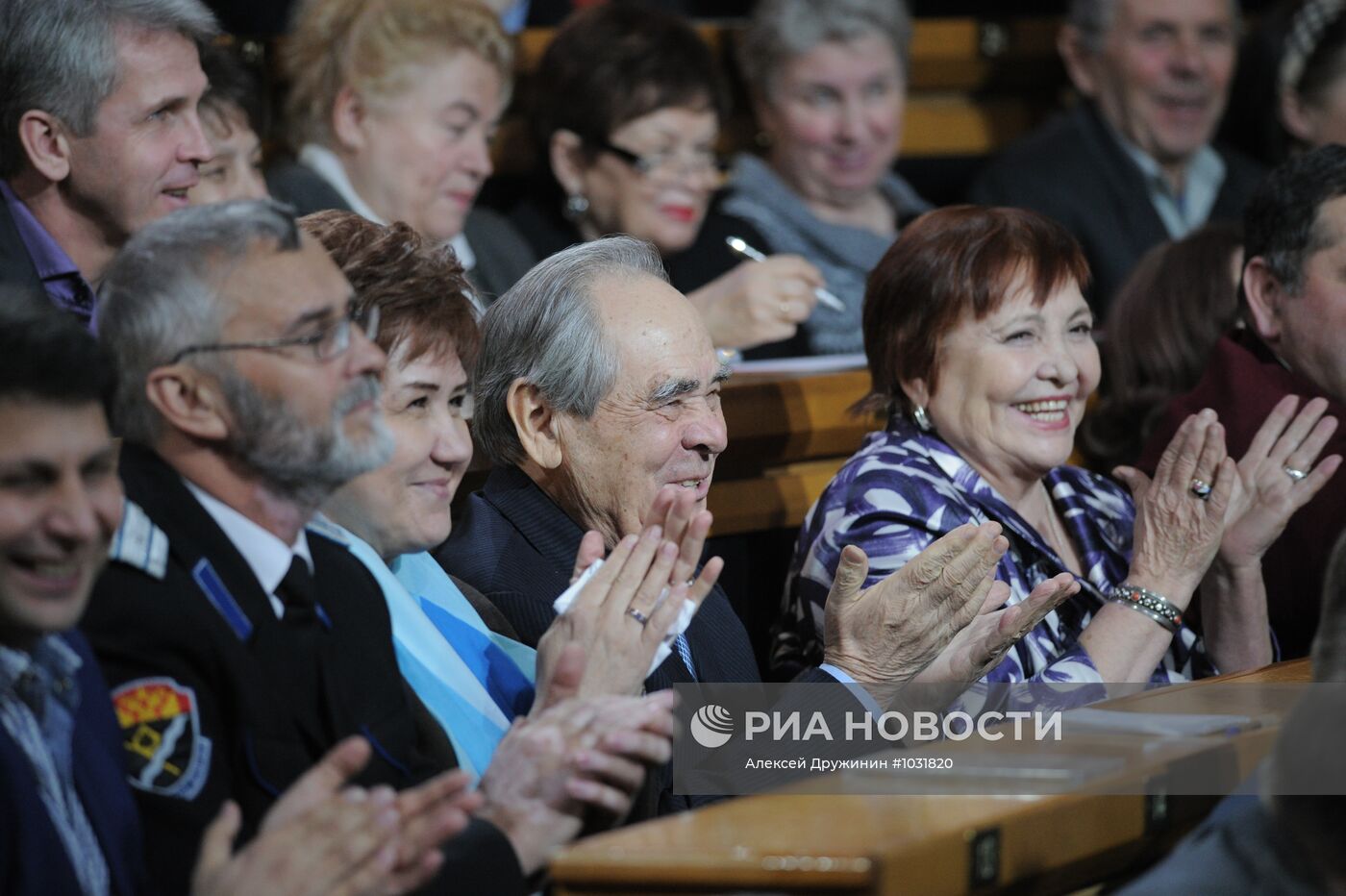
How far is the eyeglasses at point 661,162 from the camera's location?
3.89 m

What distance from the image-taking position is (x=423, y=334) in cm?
211

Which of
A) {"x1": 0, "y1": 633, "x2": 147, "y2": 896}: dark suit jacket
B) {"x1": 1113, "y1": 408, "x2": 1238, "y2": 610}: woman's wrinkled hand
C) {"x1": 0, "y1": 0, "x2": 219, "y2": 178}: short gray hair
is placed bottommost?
{"x1": 0, "y1": 633, "x2": 147, "y2": 896}: dark suit jacket

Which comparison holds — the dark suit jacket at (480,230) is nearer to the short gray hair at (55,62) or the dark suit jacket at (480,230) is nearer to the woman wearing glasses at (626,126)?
the woman wearing glasses at (626,126)

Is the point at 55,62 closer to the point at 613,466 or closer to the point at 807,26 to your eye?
the point at 613,466

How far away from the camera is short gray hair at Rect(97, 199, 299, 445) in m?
1.69

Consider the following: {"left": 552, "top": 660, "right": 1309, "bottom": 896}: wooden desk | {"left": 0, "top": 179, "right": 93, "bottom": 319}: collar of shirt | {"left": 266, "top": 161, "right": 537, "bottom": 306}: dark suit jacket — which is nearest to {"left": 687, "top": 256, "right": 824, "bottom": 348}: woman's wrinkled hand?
{"left": 266, "top": 161, "right": 537, "bottom": 306}: dark suit jacket

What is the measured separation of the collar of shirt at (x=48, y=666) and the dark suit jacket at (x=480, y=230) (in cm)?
204

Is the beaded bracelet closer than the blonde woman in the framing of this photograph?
Yes

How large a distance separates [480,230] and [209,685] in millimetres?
2359

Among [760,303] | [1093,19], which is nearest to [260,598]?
[760,303]

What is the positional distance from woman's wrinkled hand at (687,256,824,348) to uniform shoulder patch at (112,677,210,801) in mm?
1878

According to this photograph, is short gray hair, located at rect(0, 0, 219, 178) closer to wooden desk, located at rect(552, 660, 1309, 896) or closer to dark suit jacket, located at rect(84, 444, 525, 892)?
dark suit jacket, located at rect(84, 444, 525, 892)

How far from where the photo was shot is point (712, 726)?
2326mm

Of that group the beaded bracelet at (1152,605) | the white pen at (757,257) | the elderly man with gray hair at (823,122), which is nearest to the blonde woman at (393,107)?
the white pen at (757,257)
